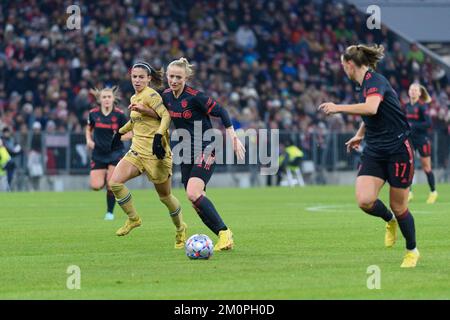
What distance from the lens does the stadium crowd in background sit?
36781mm

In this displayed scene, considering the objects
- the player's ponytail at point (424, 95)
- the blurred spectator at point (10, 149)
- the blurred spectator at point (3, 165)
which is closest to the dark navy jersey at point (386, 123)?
the player's ponytail at point (424, 95)

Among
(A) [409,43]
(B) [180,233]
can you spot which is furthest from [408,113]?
(A) [409,43]

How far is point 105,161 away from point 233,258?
8.63m

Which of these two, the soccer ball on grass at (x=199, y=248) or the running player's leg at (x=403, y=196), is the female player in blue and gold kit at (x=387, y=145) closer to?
the running player's leg at (x=403, y=196)

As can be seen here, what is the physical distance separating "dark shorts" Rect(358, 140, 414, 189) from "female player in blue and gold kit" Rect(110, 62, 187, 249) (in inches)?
123

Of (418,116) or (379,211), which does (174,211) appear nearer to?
(379,211)

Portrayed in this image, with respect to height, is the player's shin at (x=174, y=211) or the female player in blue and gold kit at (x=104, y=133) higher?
the female player in blue and gold kit at (x=104, y=133)

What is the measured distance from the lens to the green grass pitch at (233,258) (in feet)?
33.6

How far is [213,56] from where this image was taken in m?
42.1

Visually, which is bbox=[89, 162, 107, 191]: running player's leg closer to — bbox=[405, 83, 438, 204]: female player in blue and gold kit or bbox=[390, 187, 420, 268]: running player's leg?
bbox=[405, 83, 438, 204]: female player in blue and gold kit

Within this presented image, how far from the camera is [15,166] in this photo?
34719 millimetres

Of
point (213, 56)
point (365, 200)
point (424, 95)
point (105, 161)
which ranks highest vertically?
point (213, 56)

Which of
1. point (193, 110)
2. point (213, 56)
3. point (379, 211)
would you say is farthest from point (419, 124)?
point (213, 56)

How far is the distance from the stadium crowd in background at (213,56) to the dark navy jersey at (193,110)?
2116 centimetres
